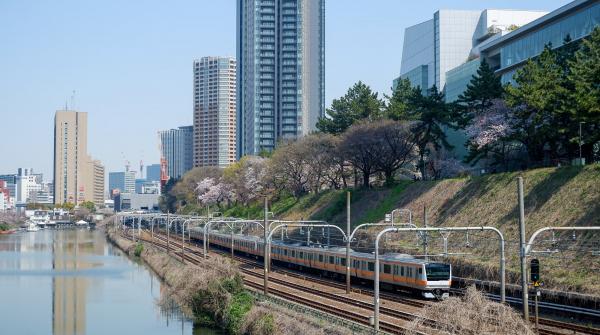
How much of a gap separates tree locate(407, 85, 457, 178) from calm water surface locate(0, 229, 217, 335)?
25996mm

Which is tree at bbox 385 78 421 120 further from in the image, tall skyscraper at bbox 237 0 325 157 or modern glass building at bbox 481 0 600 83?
tall skyscraper at bbox 237 0 325 157

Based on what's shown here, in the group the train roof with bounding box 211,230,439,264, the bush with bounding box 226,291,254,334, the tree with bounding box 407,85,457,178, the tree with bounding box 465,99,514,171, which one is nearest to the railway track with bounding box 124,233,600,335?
the train roof with bounding box 211,230,439,264

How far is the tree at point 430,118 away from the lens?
66062mm

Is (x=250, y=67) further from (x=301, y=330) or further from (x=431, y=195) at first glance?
(x=301, y=330)

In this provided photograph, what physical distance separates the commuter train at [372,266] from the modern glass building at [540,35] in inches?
1067

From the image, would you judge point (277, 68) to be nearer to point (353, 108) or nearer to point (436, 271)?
point (353, 108)

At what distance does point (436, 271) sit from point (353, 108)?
48.7m

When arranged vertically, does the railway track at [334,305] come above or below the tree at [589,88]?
below

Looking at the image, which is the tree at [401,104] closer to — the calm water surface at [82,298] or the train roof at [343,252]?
the train roof at [343,252]

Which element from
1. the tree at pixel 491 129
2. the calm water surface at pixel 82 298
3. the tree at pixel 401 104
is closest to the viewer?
→ the calm water surface at pixel 82 298

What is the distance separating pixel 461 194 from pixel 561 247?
1906cm

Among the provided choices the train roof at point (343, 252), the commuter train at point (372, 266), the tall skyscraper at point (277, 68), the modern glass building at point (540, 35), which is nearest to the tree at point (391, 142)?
the modern glass building at point (540, 35)

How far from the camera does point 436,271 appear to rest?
3666 cm

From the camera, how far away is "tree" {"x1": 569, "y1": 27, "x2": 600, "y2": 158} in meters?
42.5
